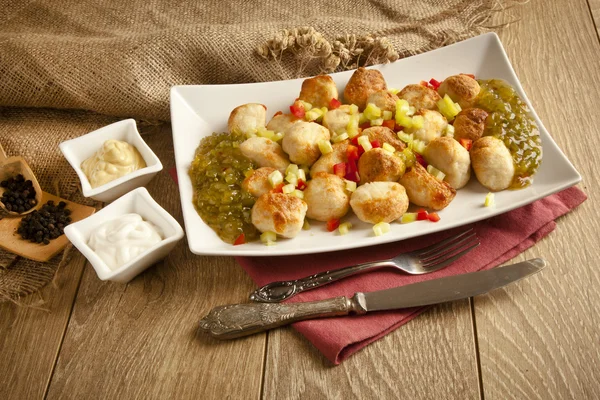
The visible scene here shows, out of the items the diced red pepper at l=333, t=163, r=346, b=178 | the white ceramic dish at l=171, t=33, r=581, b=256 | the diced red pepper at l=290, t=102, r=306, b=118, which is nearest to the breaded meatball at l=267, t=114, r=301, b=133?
the diced red pepper at l=290, t=102, r=306, b=118

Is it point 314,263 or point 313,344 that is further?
point 314,263

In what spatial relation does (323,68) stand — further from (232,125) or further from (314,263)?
(314,263)

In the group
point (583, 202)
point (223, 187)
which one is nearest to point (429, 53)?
point (583, 202)

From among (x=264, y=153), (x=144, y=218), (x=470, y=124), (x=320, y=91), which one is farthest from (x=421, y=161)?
(x=144, y=218)

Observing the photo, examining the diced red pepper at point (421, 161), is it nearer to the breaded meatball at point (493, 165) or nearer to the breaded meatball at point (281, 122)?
the breaded meatball at point (493, 165)

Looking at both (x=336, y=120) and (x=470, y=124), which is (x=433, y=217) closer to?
(x=470, y=124)

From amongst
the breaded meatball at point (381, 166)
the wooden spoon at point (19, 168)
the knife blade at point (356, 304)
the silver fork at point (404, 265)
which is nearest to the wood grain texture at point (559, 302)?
the knife blade at point (356, 304)
